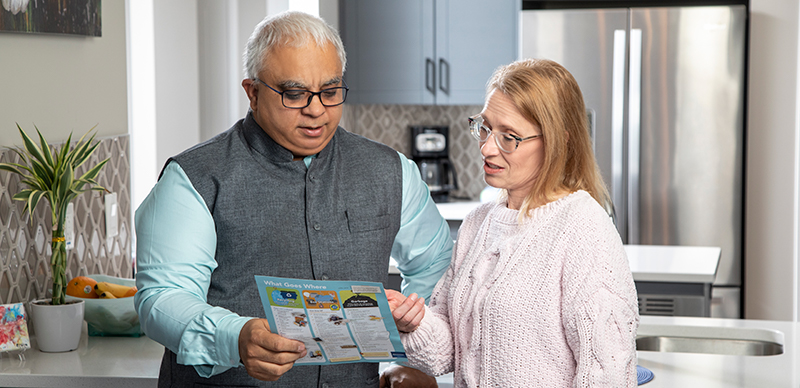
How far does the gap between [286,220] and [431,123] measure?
3430mm

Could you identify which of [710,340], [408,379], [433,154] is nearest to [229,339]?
[408,379]

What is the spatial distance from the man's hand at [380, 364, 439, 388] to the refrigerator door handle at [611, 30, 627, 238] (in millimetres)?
2435

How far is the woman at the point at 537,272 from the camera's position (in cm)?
115

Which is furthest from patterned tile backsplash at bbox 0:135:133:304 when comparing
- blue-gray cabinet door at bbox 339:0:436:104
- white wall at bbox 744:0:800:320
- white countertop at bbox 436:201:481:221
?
white wall at bbox 744:0:800:320

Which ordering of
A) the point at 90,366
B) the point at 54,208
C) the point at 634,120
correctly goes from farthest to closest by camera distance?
the point at 634,120, the point at 54,208, the point at 90,366

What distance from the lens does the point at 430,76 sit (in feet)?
→ 14.1

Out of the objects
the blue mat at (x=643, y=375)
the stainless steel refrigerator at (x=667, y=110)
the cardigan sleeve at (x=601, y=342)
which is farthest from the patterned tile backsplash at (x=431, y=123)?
the cardigan sleeve at (x=601, y=342)

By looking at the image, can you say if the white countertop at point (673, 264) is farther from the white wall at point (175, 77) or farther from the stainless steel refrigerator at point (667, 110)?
the white wall at point (175, 77)

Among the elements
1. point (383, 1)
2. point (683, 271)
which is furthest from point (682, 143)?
point (383, 1)

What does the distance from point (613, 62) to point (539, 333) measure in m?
2.87

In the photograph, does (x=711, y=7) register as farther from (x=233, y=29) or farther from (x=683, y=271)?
(x=233, y=29)

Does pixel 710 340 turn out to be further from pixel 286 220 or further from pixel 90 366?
pixel 90 366

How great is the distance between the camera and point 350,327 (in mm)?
1075

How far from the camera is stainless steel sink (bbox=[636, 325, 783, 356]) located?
1959 mm
